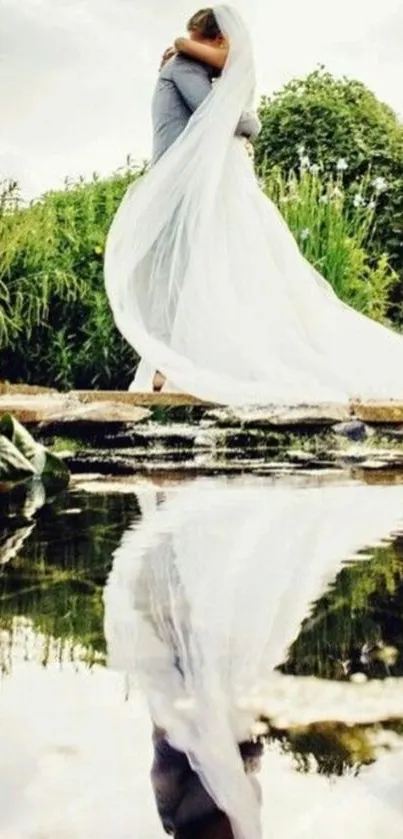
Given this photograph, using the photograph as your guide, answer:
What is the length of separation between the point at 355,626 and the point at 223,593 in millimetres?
201

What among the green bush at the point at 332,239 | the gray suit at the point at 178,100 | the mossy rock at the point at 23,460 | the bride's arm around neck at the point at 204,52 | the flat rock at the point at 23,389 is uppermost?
the bride's arm around neck at the point at 204,52

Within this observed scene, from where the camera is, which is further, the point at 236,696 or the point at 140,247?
the point at 140,247

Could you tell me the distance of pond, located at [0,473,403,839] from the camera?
0.92 meters

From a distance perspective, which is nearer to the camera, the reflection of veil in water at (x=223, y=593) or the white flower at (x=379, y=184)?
the reflection of veil in water at (x=223, y=593)

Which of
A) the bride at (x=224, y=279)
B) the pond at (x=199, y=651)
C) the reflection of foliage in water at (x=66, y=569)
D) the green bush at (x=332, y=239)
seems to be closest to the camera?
the pond at (x=199, y=651)

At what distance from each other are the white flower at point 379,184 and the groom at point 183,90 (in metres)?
1.58

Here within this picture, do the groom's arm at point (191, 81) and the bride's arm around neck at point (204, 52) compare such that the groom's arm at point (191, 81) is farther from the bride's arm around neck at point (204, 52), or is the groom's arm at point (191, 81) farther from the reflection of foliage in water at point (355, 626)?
the reflection of foliage in water at point (355, 626)

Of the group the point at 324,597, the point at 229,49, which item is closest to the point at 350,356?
the point at 229,49

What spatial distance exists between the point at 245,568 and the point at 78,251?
248 centimetres

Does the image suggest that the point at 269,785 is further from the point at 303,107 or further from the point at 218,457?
the point at 303,107

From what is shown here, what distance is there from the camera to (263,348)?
329 centimetres

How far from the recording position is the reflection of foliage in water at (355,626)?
1185mm

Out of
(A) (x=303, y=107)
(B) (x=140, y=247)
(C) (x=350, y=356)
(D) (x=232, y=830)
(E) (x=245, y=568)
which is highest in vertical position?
(A) (x=303, y=107)

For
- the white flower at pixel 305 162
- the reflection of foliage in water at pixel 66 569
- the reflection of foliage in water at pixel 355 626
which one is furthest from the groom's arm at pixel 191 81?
the reflection of foliage in water at pixel 355 626
